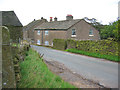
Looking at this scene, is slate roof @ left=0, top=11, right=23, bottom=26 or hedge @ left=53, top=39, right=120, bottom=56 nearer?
hedge @ left=53, top=39, right=120, bottom=56

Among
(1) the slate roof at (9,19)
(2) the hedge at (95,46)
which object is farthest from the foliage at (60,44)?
(1) the slate roof at (9,19)

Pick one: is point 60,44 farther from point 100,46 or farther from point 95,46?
point 100,46

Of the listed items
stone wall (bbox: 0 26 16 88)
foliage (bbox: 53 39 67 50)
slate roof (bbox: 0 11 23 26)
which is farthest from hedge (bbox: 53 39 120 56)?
stone wall (bbox: 0 26 16 88)

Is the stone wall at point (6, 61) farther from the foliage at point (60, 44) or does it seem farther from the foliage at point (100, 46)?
the foliage at point (60, 44)

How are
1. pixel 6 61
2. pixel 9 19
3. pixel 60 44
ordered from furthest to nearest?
pixel 9 19
pixel 60 44
pixel 6 61

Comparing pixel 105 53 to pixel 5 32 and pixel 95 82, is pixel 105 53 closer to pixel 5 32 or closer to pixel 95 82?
pixel 95 82

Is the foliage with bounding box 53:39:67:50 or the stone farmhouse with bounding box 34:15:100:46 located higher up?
the stone farmhouse with bounding box 34:15:100:46

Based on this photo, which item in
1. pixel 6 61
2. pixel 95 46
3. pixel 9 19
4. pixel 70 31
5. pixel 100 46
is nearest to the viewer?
pixel 6 61

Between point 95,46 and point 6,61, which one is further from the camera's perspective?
point 95,46

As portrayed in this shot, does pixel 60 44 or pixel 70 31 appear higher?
pixel 70 31

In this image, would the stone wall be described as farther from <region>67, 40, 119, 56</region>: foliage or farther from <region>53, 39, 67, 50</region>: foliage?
<region>53, 39, 67, 50</region>: foliage

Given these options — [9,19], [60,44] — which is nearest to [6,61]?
[60,44]

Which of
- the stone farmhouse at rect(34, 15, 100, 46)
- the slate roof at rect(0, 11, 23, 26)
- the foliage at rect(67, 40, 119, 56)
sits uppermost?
the slate roof at rect(0, 11, 23, 26)

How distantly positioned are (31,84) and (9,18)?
1130 inches
